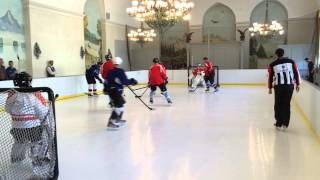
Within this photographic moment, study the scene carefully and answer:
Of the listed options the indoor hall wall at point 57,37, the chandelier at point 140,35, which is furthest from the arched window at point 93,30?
the chandelier at point 140,35

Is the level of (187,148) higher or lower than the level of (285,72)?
lower

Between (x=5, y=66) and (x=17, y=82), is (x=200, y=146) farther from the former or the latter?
(x=5, y=66)

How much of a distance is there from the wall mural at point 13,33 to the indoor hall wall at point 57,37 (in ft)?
1.29

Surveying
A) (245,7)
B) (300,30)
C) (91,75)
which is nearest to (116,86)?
(91,75)

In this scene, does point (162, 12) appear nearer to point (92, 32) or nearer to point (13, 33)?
point (13, 33)

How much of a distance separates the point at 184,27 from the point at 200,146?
19.3 m

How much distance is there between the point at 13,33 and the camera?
1336 centimetres

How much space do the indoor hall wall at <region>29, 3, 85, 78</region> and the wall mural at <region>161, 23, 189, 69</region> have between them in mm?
7408

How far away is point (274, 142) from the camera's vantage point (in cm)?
558

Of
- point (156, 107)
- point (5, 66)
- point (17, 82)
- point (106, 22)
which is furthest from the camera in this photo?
point (106, 22)

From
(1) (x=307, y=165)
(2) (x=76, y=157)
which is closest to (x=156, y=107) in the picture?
(2) (x=76, y=157)

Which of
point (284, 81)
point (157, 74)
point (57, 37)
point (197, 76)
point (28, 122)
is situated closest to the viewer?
point (28, 122)

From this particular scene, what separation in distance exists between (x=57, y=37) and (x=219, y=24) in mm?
11497

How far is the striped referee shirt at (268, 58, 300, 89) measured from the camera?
247 inches
